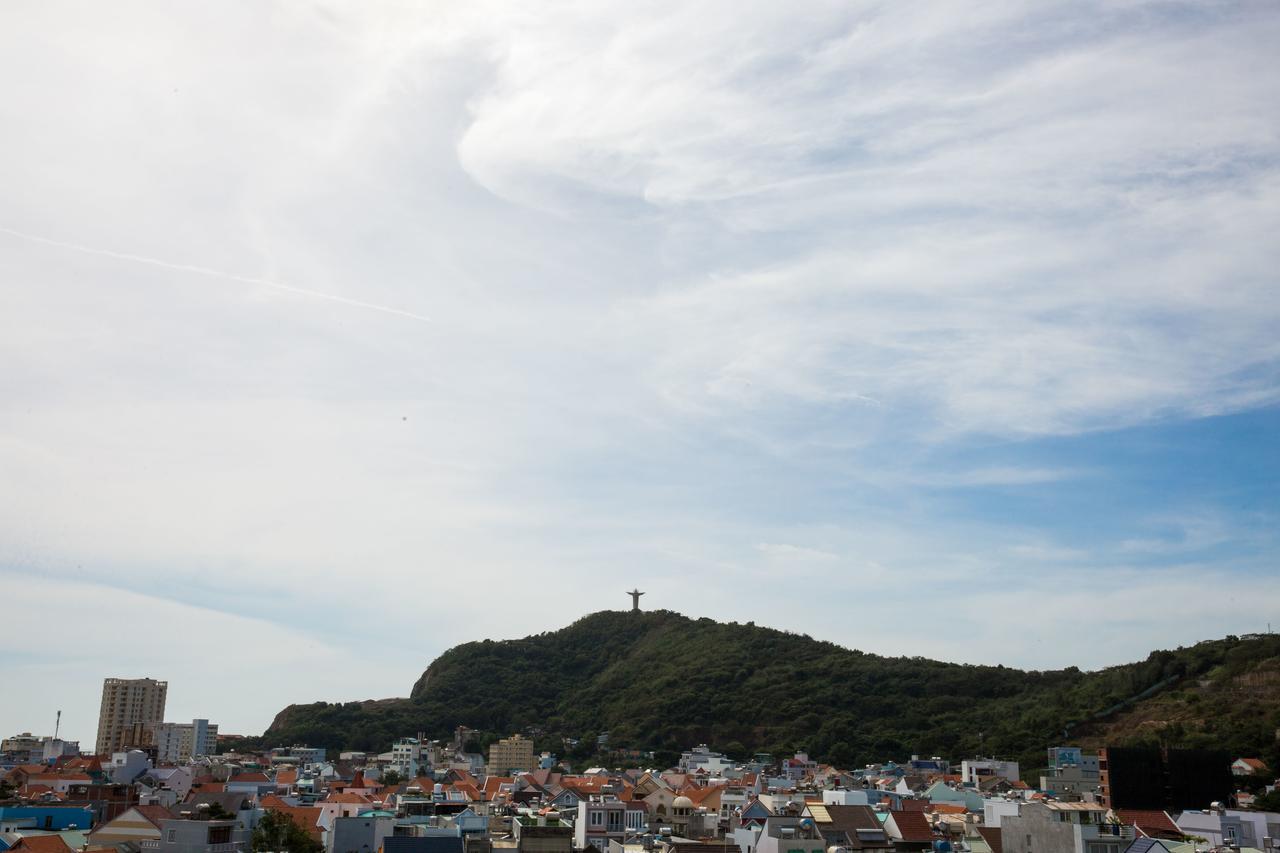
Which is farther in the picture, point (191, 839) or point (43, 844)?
point (191, 839)

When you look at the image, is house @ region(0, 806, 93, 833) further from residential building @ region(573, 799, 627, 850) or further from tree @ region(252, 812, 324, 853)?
residential building @ region(573, 799, 627, 850)

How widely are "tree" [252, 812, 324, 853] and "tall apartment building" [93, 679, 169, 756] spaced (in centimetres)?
8307

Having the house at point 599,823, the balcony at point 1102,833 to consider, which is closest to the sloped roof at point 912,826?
the balcony at point 1102,833

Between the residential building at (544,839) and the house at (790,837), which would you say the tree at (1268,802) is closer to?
the house at (790,837)

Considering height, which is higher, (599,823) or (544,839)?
(544,839)

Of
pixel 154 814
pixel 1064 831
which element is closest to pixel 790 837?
pixel 1064 831

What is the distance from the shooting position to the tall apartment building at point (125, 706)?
115688 mm

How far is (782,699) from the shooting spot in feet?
393

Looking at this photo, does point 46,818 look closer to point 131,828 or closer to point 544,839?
Result: point 131,828

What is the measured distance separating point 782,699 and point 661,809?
6209cm

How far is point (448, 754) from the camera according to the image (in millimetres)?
107625

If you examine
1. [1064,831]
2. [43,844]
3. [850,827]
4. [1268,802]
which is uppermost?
[1064,831]

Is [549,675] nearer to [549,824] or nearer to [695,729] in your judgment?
[695,729]

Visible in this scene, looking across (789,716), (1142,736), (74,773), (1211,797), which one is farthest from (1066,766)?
(74,773)
